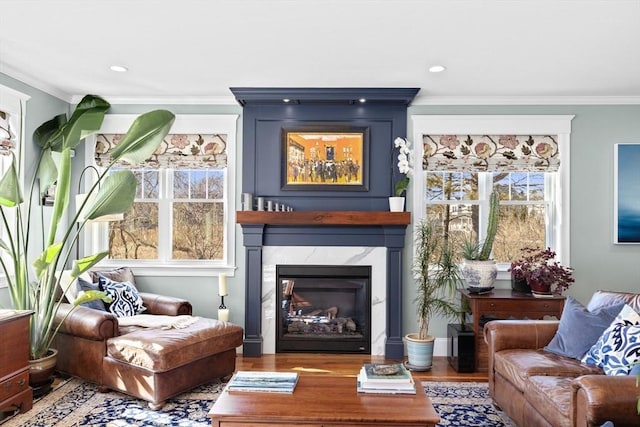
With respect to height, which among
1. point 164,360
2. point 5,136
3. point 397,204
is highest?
point 5,136

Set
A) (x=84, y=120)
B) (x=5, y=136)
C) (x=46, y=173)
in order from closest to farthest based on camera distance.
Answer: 1. (x=5, y=136)
2. (x=46, y=173)
3. (x=84, y=120)

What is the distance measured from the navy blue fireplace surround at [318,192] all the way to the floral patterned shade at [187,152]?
0.85 feet

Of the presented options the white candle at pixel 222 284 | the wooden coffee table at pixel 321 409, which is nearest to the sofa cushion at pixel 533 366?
the wooden coffee table at pixel 321 409

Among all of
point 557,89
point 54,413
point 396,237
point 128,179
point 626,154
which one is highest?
point 557,89

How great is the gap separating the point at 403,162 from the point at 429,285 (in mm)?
1139

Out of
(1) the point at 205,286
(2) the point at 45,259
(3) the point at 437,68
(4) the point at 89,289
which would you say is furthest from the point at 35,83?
(3) the point at 437,68

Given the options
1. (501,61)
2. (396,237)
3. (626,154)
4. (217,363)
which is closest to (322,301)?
(396,237)

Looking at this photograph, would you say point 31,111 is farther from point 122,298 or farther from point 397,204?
point 397,204

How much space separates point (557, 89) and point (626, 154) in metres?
0.98

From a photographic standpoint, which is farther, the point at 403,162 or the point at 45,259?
the point at 403,162

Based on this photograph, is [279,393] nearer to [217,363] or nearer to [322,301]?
[217,363]

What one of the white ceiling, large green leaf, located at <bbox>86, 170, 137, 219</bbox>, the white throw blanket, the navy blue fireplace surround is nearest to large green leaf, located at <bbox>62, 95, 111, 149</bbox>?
the white ceiling

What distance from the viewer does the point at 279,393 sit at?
234cm

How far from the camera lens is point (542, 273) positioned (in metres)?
3.85
